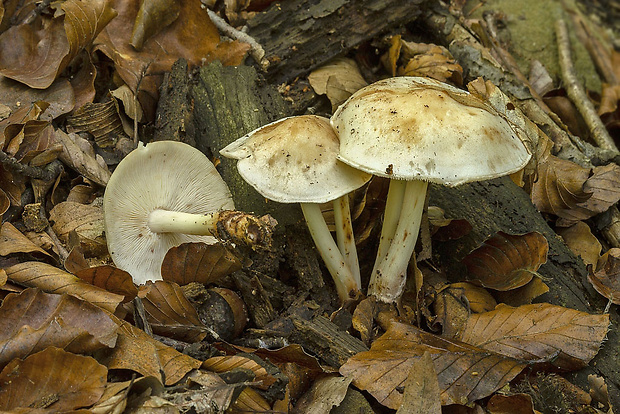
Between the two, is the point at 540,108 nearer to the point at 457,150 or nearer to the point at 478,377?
the point at 457,150

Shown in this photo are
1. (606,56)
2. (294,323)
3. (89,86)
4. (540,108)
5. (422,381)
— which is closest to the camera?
(422,381)

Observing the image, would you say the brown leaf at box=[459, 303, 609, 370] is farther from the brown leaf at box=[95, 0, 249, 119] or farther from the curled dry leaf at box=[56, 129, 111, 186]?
the brown leaf at box=[95, 0, 249, 119]

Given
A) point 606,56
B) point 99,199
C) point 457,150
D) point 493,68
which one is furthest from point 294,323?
point 606,56

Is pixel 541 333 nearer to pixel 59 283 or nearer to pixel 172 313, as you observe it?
pixel 172 313

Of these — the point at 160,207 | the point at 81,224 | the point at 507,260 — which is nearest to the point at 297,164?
the point at 160,207

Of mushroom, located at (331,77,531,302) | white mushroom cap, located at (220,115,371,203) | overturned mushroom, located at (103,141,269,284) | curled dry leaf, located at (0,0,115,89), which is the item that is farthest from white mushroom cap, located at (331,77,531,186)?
curled dry leaf, located at (0,0,115,89)

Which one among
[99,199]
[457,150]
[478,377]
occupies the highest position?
[457,150]
